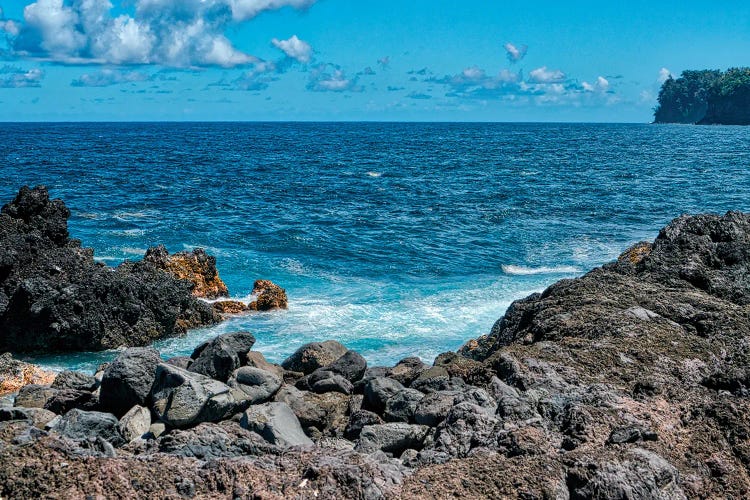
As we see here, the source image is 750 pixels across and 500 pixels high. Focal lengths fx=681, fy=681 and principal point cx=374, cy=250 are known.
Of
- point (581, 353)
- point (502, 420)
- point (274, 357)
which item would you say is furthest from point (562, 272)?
point (502, 420)

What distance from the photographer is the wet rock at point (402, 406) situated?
8.33 metres

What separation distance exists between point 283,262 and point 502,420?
20.0 meters

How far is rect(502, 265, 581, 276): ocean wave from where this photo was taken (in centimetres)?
2506

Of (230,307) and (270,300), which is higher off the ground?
(270,300)

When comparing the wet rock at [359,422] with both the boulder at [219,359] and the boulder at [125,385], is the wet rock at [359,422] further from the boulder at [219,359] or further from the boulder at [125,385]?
the boulder at [219,359]

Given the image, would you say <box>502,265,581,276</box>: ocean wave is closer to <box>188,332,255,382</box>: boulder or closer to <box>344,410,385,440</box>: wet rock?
<box>188,332,255,382</box>: boulder

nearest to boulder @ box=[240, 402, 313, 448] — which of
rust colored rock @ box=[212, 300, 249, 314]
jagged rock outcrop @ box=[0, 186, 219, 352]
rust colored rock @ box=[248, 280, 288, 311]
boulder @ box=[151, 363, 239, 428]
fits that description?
boulder @ box=[151, 363, 239, 428]

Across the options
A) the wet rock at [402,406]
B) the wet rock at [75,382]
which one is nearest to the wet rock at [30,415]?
the wet rock at [75,382]

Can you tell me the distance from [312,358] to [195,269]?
978 cm

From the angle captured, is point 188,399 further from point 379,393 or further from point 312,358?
Result: point 312,358

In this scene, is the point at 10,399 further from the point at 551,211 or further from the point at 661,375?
the point at 551,211

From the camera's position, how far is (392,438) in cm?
732

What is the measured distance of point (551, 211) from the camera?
3894 cm

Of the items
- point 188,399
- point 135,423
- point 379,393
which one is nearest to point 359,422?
point 379,393
